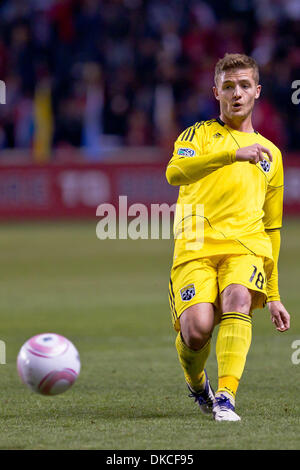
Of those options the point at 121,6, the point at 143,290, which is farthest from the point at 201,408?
the point at 121,6

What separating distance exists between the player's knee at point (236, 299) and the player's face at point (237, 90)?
1.02 meters

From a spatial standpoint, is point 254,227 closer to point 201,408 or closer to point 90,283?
point 201,408

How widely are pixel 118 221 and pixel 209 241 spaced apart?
14.1 meters

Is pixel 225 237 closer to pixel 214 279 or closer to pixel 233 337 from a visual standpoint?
pixel 214 279

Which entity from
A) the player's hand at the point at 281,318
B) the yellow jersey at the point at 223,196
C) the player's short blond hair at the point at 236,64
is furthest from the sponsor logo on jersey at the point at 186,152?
the player's hand at the point at 281,318

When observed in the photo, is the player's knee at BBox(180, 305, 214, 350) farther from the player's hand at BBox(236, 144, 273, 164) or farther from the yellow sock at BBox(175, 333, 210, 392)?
the player's hand at BBox(236, 144, 273, 164)

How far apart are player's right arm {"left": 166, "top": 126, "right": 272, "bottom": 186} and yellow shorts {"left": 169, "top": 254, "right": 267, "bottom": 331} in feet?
1.61

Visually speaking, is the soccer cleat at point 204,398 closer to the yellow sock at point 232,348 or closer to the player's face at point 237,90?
the yellow sock at point 232,348

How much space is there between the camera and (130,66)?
69.3 ft

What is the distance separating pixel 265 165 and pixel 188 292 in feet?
2.96

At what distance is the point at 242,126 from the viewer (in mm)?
5711

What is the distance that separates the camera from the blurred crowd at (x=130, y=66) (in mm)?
20016

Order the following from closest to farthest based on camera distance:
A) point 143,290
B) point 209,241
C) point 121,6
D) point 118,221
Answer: point 209,241 < point 143,290 < point 118,221 < point 121,6

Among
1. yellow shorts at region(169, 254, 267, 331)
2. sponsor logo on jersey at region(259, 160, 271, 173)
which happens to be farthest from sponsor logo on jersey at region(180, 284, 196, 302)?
sponsor logo on jersey at region(259, 160, 271, 173)
